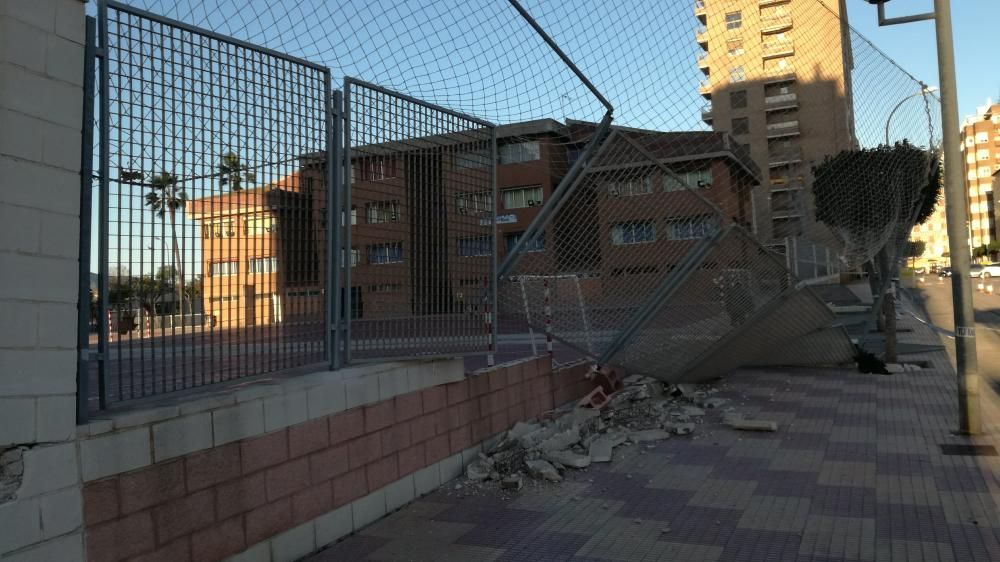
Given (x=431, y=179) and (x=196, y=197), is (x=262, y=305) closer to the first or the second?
(x=196, y=197)

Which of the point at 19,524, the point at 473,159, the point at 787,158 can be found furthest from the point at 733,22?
the point at 19,524

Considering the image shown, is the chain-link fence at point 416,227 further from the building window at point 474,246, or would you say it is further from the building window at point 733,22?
the building window at point 733,22

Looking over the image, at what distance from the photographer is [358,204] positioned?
4.60 m

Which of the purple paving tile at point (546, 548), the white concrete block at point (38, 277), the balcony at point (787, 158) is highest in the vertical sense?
the balcony at point (787, 158)

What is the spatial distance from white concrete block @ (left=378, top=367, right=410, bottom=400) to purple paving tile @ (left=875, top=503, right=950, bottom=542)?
9.78 ft

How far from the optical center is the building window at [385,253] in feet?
15.6

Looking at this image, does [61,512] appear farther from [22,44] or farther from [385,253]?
[385,253]

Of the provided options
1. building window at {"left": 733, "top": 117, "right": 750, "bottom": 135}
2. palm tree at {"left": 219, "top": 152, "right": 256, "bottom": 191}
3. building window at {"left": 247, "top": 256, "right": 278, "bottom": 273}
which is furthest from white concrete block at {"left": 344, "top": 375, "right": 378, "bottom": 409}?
building window at {"left": 733, "top": 117, "right": 750, "bottom": 135}

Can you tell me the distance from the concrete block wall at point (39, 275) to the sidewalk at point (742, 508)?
1.70m

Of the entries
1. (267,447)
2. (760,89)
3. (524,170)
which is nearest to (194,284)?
(267,447)

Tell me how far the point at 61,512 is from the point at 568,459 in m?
3.83

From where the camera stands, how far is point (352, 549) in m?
4.15

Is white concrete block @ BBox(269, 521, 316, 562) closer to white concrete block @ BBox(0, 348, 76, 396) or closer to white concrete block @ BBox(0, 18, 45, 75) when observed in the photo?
white concrete block @ BBox(0, 348, 76, 396)

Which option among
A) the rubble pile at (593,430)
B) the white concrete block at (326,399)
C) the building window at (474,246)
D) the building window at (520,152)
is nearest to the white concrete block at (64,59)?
the white concrete block at (326,399)
